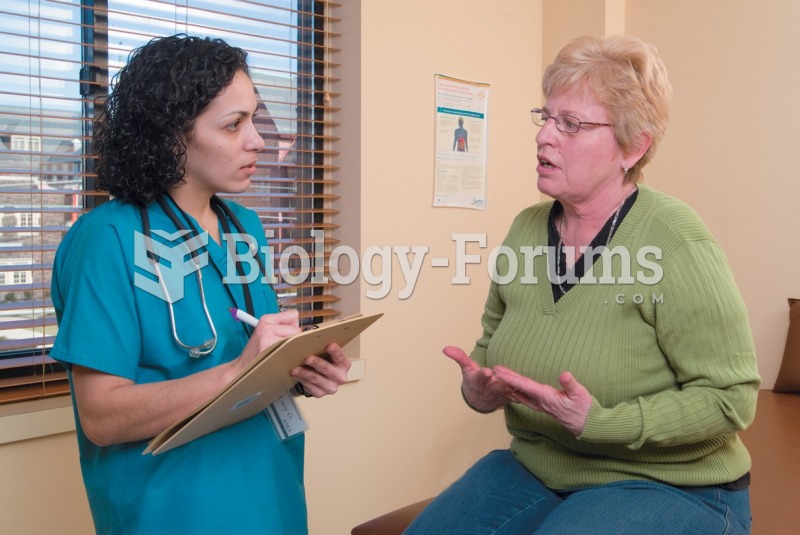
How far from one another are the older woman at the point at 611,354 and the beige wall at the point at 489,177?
41.9 inches

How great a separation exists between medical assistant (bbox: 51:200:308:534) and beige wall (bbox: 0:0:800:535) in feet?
3.67

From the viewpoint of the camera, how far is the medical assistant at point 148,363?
49.0 inches

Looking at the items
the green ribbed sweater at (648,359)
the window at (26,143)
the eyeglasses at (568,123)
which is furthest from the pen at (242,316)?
the window at (26,143)

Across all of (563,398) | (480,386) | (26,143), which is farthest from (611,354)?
(26,143)

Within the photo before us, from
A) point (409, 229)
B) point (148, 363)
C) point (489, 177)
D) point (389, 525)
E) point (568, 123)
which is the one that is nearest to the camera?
point (148, 363)

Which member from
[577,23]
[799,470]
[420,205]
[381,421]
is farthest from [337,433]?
[577,23]

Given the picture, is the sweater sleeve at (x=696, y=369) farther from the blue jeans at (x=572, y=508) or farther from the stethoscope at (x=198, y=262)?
the stethoscope at (x=198, y=262)

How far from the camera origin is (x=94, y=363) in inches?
48.1

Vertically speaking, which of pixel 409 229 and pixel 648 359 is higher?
pixel 409 229

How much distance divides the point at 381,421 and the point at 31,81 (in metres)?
1.55

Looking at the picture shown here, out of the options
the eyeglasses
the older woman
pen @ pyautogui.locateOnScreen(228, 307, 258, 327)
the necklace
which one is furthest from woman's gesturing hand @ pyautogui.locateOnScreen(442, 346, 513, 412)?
the eyeglasses

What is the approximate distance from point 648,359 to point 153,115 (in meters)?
0.99

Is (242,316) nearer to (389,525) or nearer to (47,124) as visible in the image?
(389,525)

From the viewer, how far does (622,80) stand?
1.50m
